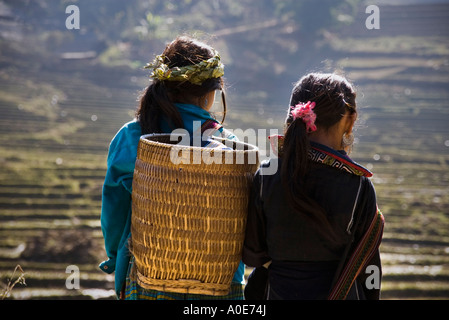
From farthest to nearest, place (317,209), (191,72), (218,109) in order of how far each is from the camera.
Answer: (218,109), (191,72), (317,209)

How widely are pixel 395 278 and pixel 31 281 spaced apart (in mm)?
2194

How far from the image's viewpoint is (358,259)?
1362 millimetres

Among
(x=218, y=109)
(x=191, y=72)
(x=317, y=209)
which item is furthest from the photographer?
(x=218, y=109)

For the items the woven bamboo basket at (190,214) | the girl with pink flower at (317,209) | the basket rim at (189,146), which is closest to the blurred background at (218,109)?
the girl with pink flower at (317,209)

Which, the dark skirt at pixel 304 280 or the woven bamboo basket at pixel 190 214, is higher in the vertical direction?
the woven bamboo basket at pixel 190 214

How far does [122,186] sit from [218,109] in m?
0.49

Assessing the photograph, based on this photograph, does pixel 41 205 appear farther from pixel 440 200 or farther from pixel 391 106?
pixel 391 106

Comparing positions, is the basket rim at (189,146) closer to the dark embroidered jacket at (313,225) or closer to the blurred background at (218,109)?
the dark embroidered jacket at (313,225)

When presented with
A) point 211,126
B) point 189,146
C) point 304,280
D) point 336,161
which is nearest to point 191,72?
point 211,126

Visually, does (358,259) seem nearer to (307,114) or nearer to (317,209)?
Answer: (317,209)

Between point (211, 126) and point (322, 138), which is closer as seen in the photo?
point (322, 138)

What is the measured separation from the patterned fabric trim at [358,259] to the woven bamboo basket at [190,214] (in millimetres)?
267

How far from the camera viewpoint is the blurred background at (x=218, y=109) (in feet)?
11.8

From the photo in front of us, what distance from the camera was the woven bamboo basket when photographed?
52.9 inches
